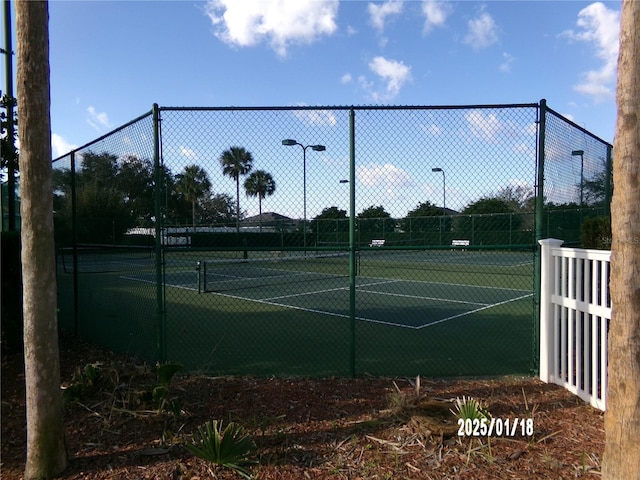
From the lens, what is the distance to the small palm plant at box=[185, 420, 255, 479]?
3188 mm

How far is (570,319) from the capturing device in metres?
4.70

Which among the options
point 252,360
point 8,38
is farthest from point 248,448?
point 8,38

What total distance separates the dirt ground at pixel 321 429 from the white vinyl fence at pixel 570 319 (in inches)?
7.7

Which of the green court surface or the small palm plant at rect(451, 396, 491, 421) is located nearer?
the small palm plant at rect(451, 396, 491, 421)

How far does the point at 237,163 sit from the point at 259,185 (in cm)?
39

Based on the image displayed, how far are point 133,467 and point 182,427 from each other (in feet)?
1.77

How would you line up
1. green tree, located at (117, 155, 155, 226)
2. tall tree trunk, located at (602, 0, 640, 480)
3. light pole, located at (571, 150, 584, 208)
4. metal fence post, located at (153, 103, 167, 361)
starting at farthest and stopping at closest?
light pole, located at (571, 150, 584, 208)
green tree, located at (117, 155, 155, 226)
metal fence post, located at (153, 103, 167, 361)
tall tree trunk, located at (602, 0, 640, 480)

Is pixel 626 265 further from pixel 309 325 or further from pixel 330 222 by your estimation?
pixel 309 325

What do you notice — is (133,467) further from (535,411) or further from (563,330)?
(563,330)

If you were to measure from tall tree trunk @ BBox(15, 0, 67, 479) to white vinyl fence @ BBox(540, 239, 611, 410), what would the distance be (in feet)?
14.1

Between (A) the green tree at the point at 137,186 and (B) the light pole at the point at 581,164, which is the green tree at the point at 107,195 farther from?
(B) the light pole at the point at 581,164

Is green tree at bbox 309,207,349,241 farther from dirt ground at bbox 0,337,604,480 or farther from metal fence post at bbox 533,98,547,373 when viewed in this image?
metal fence post at bbox 533,98,547,373

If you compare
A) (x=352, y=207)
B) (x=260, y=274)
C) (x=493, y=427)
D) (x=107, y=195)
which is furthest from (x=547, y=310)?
Answer: (x=260, y=274)

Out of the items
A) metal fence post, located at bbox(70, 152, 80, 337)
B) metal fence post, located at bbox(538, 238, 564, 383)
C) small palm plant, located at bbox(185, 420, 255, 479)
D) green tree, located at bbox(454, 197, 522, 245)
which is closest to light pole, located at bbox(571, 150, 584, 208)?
green tree, located at bbox(454, 197, 522, 245)
